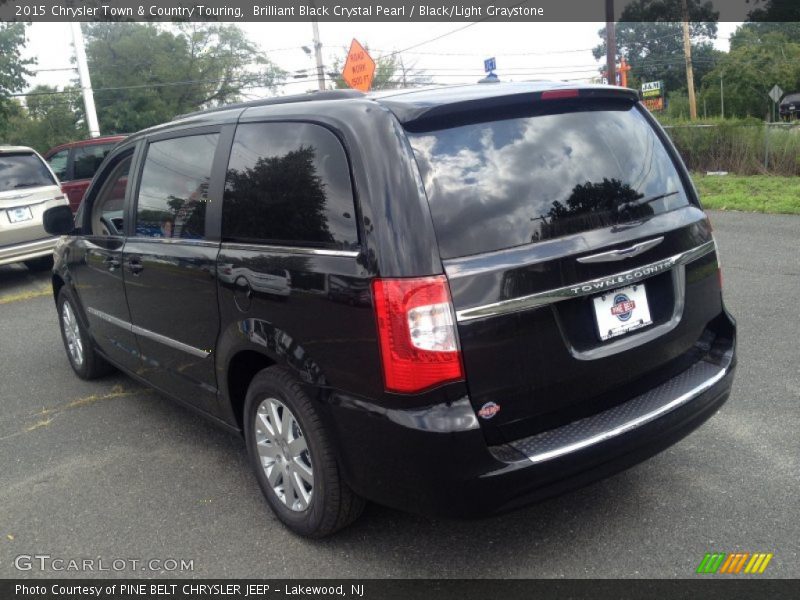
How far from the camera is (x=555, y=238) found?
270 centimetres

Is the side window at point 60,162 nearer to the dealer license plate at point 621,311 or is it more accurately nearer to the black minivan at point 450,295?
the black minivan at point 450,295

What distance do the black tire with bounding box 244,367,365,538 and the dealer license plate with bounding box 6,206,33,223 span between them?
24.9 feet

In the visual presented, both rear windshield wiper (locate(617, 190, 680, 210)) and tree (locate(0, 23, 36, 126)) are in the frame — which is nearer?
rear windshield wiper (locate(617, 190, 680, 210))

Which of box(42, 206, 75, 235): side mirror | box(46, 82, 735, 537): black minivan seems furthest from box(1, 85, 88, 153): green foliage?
box(46, 82, 735, 537): black minivan

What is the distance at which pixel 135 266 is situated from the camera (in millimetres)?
4074

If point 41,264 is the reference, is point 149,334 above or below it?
above

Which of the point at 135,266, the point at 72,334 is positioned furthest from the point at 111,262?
the point at 72,334

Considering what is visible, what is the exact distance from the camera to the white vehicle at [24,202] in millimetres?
9312

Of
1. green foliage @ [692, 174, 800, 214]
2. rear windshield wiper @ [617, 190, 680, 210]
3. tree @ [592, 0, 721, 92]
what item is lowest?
green foliage @ [692, 174, 800, 214]

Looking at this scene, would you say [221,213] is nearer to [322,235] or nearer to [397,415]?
[322,235]

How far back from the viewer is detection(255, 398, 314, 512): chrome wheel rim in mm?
3035

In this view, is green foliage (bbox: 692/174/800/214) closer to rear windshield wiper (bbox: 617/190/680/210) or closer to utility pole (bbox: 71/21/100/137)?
rear windshield wiper (bbox: 617/190/680/210)

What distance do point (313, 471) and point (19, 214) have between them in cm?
812

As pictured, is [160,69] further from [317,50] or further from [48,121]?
[317,50]
